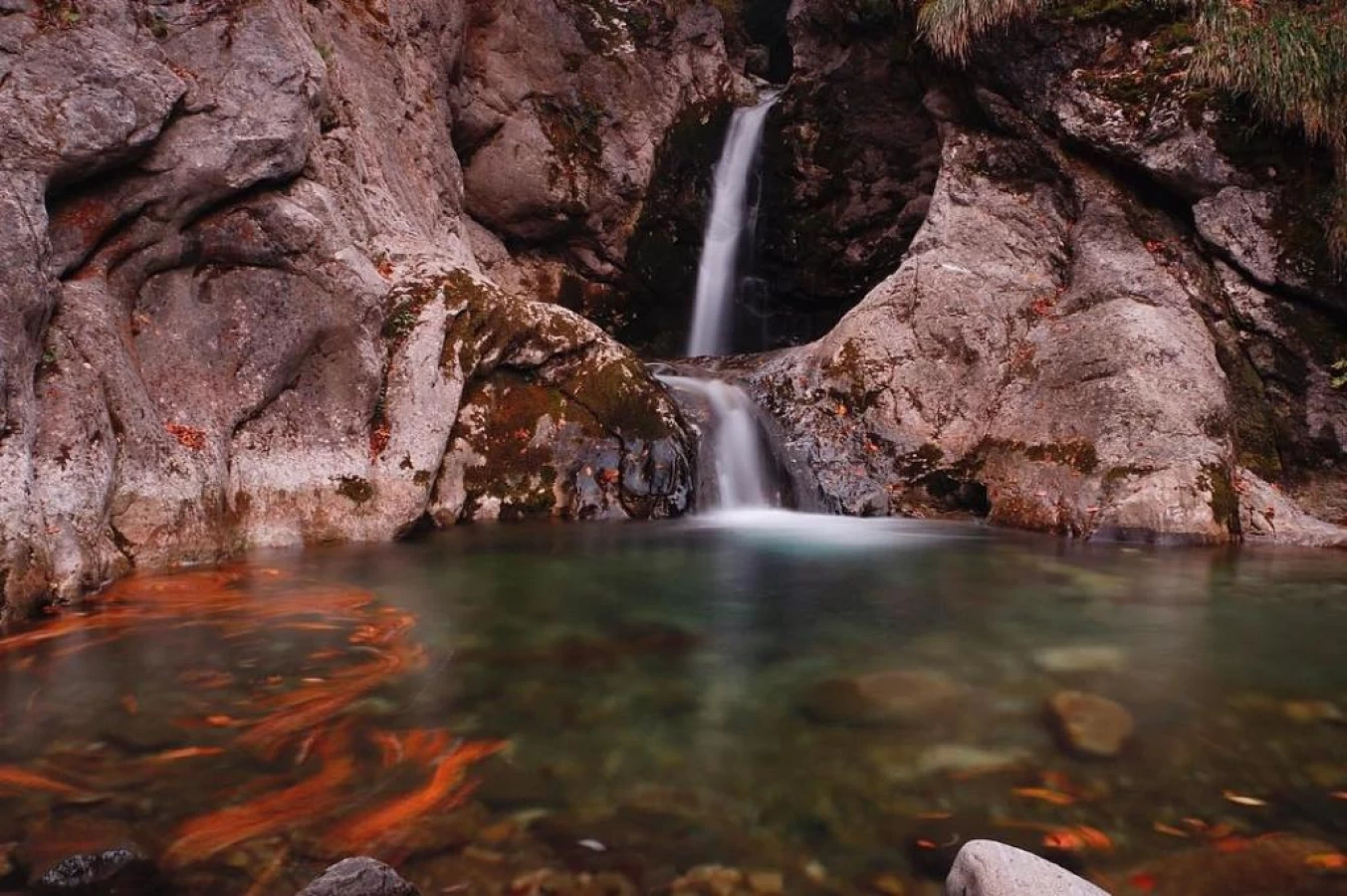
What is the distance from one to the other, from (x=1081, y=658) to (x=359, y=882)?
12.7 feet

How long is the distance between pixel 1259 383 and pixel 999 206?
403 cm

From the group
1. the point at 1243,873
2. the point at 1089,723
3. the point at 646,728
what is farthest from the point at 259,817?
the point at 1089,723

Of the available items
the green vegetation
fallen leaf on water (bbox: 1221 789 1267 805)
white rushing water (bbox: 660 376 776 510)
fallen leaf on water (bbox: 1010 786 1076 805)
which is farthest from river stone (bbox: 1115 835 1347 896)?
the green vegetation

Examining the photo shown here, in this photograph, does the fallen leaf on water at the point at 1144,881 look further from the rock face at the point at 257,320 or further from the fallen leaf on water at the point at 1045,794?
the rock face at the point at 257,320

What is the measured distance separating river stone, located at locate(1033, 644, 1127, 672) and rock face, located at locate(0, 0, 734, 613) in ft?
18.8

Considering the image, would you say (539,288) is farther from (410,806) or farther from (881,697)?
(410,806)

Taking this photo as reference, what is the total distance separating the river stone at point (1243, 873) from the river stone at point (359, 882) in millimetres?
2050

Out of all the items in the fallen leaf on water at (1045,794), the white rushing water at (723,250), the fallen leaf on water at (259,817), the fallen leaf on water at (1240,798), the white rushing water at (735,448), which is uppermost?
the white rushing water at (723,250)

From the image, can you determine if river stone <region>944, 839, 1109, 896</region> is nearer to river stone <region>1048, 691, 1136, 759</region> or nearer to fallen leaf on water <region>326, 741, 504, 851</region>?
river stone <region>1048, 691, 1136, 759</region>

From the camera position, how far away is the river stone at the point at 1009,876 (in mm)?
2160

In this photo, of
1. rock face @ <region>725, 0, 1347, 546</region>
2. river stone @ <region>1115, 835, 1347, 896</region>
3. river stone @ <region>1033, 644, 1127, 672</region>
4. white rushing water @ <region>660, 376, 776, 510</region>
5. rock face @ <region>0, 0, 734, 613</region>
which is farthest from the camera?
white rushing water @ <region>660, 376, 776, 510</region>

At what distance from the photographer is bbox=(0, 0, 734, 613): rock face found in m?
5.60

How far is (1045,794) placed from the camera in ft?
9.87

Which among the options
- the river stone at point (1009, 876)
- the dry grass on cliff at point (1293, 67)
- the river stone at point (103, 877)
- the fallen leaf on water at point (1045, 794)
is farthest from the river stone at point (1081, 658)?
the dry grass on cliff at point (1293, 67)
